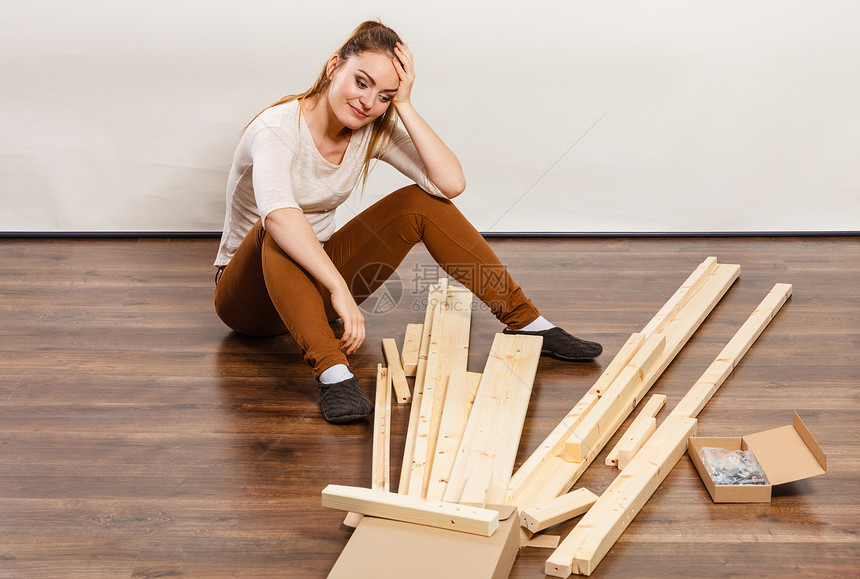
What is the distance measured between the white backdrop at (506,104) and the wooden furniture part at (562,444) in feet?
3.26

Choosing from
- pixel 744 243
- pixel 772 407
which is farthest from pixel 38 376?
pixel 744 243

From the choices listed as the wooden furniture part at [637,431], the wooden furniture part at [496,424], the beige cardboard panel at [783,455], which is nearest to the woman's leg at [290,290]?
the wooden furniture part at [496,424]

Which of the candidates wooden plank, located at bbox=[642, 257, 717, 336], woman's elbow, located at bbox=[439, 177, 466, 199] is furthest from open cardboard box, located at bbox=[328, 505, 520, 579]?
wooden plank, located at bbox=[642, 257, 717, 336]

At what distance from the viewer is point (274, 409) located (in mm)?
2480

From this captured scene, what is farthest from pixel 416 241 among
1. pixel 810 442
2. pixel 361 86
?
pixel 810 442

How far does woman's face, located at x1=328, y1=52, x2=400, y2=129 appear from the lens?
232cm

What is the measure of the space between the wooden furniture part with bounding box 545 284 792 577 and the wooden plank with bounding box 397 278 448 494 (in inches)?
16.7

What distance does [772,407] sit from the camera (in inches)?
95.4

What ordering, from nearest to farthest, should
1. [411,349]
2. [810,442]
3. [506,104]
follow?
[810,442] < [411,349] < [506,104]

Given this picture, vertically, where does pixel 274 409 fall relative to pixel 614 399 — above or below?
below

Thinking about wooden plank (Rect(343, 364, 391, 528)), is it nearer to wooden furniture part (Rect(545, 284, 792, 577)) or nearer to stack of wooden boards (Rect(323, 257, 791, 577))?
stack of wooden boards (Rect(323, 257, 791, 577))

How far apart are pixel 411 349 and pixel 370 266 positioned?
32cm

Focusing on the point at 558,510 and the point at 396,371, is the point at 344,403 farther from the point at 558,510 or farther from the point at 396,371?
the point at 558,510

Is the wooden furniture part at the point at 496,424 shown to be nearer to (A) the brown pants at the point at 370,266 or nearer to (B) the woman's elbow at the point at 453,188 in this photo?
(A) the brown pants at the point at 370,266
